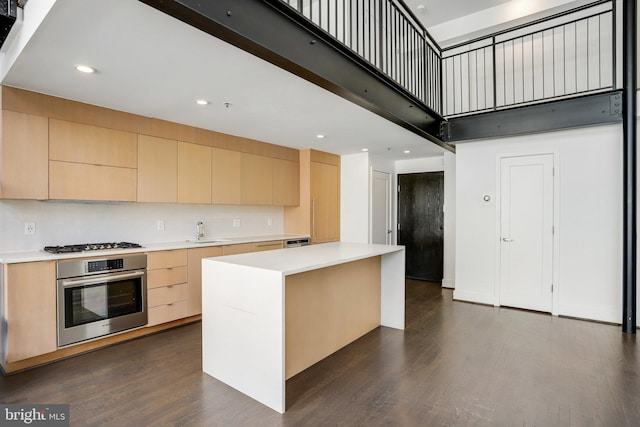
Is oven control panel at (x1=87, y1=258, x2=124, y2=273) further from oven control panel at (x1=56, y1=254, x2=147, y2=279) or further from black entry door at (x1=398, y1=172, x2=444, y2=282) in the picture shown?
black entry door at (x1=398, y1=172, x2=444, y2=282)

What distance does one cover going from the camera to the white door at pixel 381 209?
19.7 feet

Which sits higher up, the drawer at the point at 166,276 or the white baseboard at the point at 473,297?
the drawer at the point at 166,276

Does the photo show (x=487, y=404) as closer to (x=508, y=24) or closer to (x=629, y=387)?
(x=629, y=387)

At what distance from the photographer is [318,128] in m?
4.10

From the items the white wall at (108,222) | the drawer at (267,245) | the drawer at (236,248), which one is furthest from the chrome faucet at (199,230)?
the drawer at (267,245)

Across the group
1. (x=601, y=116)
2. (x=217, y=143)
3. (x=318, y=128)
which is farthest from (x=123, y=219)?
(x=601, y=116)

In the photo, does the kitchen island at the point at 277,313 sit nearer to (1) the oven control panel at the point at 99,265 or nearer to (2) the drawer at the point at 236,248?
(1) the oven control panel at the point at 99,265

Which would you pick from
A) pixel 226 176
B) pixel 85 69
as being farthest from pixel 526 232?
pixel 85 69

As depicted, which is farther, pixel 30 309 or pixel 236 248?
pixel 236 248

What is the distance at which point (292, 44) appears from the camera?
7.35ft

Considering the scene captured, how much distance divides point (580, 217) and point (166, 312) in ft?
16.2

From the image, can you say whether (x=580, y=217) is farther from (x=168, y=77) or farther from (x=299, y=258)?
(x=168, y=77)

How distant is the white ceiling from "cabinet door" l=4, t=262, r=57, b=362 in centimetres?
151

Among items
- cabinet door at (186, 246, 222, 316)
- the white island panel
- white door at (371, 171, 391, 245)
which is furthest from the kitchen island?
white door at (371, 171, 391, 245)
